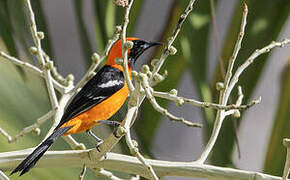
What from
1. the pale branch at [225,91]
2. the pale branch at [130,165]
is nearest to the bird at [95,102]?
the pale branch at [130,165]

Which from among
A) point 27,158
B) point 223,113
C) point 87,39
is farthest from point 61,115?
point 87,39

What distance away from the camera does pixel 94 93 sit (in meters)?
1.29

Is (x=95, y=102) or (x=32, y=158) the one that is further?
(x=95, y=102)

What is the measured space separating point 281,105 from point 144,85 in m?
1.24

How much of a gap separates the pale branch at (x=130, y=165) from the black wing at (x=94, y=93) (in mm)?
129

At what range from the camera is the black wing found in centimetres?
126

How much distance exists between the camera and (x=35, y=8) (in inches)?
79.4

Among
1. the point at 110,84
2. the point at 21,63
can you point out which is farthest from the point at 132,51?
the point at 21,63

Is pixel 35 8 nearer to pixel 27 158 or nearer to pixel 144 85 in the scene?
pixel 27 158

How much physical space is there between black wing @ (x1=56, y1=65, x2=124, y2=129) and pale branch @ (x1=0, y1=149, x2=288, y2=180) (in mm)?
129

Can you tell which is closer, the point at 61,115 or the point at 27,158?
the point at 27,158

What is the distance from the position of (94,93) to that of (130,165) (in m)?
0.28

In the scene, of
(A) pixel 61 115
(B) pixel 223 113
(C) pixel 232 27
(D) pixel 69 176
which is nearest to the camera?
(B) pixel 223 113

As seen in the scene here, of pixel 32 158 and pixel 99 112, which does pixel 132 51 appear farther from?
pixel 32 158
